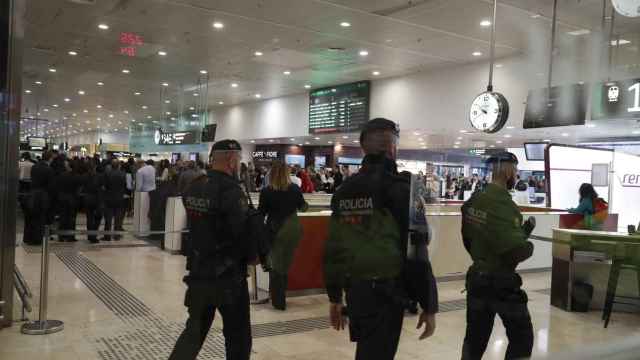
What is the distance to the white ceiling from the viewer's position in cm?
834

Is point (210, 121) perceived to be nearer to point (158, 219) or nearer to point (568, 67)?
point (158, 219)

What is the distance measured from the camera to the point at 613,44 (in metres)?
8.54

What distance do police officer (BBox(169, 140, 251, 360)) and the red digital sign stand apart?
8731mm

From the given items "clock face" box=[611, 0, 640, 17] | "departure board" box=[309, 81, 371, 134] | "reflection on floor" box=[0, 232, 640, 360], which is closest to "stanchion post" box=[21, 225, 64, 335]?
"reflection on floor" box=[0, 232, 640, 360]

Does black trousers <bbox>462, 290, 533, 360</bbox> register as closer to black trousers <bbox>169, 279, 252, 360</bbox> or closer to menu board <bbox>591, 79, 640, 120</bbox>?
black trousers <bbox>169, 279, 252, 360</bbox>

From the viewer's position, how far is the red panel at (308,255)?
619 cm

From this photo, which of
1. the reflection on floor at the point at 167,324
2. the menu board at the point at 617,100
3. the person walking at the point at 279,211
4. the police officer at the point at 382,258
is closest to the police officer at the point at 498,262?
the reflection on floor at the point at 167,324

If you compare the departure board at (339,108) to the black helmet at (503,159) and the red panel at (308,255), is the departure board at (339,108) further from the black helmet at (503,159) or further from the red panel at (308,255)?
the black helmet at (503,159)

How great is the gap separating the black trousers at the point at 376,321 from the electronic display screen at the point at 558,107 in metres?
6.26

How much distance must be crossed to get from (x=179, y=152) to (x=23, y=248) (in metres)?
20.9

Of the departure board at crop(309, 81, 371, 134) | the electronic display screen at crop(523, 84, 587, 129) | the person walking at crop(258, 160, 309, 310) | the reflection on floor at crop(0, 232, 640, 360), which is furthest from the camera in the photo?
the departure board at crop(309, 81, 371, 134)

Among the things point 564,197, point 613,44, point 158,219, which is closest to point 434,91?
point 564,197

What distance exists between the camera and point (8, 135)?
179 inches

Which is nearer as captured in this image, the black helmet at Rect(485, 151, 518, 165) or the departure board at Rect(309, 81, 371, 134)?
the black helmet at Rect(485, 151, 518, 165)
